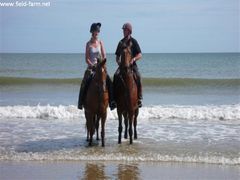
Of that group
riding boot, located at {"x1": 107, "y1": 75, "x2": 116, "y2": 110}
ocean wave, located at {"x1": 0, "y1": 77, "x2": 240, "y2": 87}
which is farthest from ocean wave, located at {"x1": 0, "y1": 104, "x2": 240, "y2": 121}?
ocean wave, located at {"x1": 0, "y1": 77, "x2": 240, "y2": 87}

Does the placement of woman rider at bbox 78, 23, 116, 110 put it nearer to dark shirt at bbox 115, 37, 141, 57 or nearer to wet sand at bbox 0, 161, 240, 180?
dark shirt at bbox 115, 37, 141, 57

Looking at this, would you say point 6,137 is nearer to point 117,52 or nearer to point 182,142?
point 117,52

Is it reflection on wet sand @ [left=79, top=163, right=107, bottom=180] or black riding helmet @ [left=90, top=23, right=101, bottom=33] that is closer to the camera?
reflection on wet sand @ [left=79, top=163, right=107, bottom=180]

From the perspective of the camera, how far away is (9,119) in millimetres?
13953

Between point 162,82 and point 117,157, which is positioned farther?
point 162,82

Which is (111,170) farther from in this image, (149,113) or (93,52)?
(149,113)

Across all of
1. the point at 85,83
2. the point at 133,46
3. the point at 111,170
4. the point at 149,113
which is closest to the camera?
the point at 111,170

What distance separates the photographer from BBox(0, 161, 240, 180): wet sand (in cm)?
742

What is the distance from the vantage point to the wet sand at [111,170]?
7.42 m

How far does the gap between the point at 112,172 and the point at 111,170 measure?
0.15 meters

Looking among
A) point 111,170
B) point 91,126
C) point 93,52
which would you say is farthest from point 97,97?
point 111,170

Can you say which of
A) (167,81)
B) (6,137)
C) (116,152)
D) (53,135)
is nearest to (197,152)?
(116,152)

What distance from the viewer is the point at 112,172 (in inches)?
302

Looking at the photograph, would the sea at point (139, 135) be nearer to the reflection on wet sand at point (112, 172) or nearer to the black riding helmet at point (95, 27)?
the reflection on wet sand at point (112, 172)
